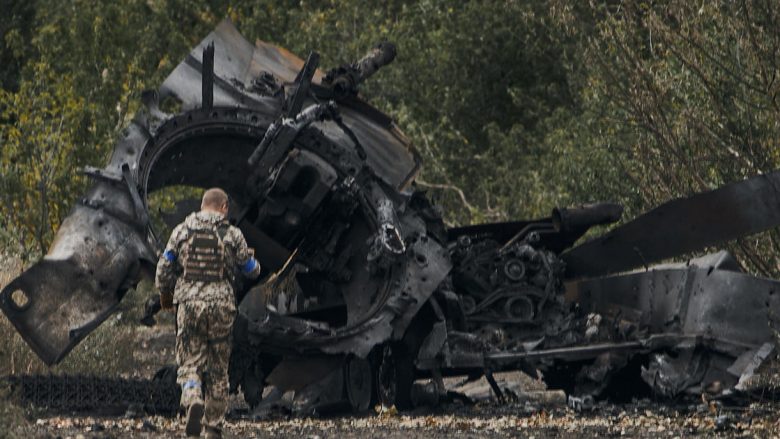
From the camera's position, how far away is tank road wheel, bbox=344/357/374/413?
17.1 m

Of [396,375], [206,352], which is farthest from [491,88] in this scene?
[206,352]

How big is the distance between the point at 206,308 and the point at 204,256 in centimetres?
34

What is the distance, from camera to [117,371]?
2042cm

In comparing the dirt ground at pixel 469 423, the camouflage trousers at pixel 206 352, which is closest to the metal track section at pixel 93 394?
the dirt ground at pixel 469 423

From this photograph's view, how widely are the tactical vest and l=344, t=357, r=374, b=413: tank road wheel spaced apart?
354cm

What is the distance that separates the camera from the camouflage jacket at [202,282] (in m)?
13.8

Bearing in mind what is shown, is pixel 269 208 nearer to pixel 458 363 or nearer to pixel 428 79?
pixel 458 363

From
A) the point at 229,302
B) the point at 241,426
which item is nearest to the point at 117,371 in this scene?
the point at 241,426

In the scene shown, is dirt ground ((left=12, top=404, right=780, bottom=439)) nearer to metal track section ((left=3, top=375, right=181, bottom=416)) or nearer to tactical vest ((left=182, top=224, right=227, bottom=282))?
metal track section ((left=3, top=375, right=181, bottom=416))

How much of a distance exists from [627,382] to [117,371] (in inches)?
206

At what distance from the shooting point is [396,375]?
17.5 metres

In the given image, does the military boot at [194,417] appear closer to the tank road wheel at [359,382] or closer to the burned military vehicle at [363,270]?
the burned military vehicle at [363,270]

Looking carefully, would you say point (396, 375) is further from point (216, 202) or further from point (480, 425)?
point (216, 202)

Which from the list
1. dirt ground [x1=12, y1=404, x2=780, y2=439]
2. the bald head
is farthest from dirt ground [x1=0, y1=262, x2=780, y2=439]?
the bald head
